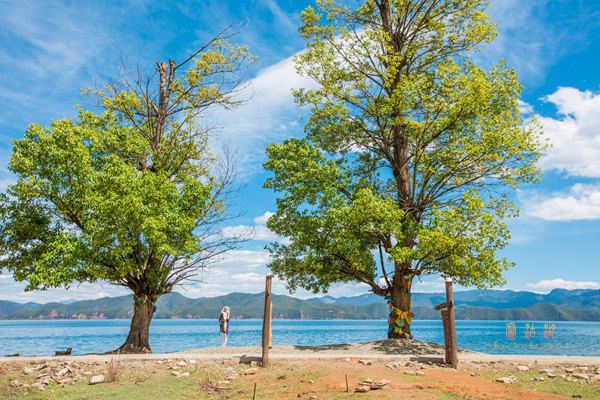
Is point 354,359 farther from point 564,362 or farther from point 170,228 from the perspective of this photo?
point 170,228

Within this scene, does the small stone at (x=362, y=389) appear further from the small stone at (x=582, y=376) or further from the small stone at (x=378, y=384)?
the small stone at (x=582, y=376)

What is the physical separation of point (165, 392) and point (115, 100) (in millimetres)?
17001

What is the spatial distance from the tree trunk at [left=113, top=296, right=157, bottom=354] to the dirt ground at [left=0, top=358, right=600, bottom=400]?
494 cm

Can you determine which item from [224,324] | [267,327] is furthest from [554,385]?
[224,324]

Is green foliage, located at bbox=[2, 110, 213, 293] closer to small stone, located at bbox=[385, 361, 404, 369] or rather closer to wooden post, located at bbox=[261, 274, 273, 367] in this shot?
wooden post, located at bbox=[261, 274, 273, 367]

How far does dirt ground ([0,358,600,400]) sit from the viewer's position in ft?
45.2

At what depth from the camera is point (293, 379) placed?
1542 centimetres

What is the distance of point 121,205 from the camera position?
2017cm

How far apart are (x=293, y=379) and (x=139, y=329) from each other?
36.0 ft

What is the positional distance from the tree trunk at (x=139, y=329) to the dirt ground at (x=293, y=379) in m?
4.94

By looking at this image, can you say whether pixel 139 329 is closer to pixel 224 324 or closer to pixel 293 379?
pixel 224 324

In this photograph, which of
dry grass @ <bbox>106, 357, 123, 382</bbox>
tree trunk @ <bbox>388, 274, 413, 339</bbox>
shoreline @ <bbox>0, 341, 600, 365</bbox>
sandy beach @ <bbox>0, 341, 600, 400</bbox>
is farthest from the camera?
tree trunk @ <bbox>388, 274, 413, 339</bbox>

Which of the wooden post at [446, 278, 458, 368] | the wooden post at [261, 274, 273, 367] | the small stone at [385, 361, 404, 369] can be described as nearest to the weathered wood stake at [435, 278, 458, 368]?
the wooden post at [446, 278, 458, 368]

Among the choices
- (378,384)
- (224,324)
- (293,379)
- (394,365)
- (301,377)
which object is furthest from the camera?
(224,324)
